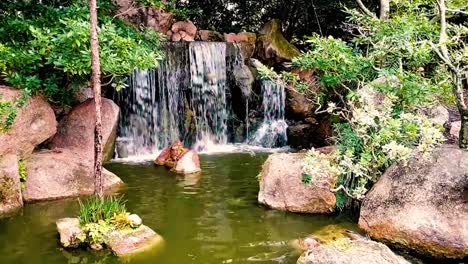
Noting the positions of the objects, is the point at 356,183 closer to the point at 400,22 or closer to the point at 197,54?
the point at 400,22

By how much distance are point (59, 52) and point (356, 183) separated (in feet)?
19.9

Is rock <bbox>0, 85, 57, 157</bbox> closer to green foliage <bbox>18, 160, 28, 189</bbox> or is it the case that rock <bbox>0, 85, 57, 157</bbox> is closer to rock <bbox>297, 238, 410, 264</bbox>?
green foliage <bbox>18, 160, 28, 189</bbox>

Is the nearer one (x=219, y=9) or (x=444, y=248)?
(x=444, y=248)

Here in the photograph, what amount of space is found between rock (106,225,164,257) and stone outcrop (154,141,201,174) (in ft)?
14.7

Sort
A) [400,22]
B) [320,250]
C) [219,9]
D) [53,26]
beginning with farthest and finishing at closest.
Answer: [219,9], [53,26], [400,22], [320,250]

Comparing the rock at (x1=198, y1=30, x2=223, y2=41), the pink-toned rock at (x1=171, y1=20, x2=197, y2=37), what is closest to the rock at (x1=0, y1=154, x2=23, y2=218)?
the pink-toned rock at (x1=171, y1=20, x2=197, y2=37)

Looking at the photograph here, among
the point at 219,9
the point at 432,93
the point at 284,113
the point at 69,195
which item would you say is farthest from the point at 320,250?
the point at 219,9

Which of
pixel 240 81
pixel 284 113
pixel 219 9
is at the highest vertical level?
pixel 219 9

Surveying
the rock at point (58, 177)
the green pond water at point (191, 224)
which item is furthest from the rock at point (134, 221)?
the rock at point (58, 177)

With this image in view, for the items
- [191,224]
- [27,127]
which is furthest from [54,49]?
[191,224]

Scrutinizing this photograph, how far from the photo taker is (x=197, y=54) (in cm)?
1664

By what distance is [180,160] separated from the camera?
1197cm

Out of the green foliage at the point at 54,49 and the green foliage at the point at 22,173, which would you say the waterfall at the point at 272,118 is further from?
the green foliage at the point at 22,173

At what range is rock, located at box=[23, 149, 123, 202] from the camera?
9.53 meters
